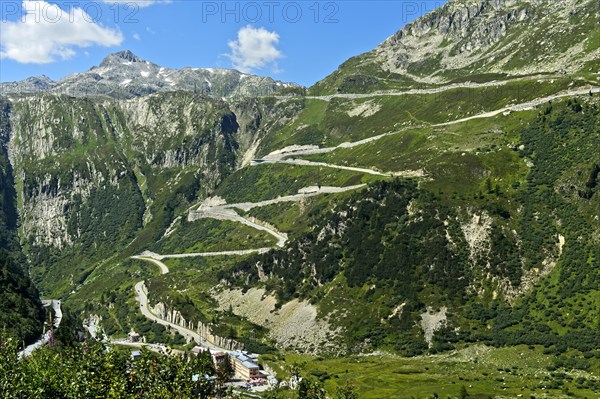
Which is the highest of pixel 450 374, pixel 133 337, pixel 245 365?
pixel 450 374

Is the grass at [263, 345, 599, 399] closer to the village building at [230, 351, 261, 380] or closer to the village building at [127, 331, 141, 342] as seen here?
the village building at [230, 351, 261, 380]

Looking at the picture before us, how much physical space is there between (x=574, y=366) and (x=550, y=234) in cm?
4685

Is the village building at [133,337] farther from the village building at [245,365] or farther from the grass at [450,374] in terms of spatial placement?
the grass at [450,374]

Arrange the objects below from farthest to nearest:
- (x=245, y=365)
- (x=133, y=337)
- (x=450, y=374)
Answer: (x=133, y=337)
(x=245, y=365)
(x=450, y=374)

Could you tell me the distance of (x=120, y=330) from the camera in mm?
180625

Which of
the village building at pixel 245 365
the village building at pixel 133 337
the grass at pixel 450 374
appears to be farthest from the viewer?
the village building at pixel 133 337

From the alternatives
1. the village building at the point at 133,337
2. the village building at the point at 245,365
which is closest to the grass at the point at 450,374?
the village building at the point at 245,365

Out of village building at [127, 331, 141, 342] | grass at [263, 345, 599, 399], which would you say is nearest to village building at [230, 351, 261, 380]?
grass at [263, 345, 599, 399]

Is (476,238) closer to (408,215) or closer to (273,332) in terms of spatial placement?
(408,215)

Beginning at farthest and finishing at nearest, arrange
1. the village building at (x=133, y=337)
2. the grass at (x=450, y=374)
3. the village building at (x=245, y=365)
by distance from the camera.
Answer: the village building at (x=133, y=337) < the village building at (x=245, y=365) < the grass at (x=450, y=374)

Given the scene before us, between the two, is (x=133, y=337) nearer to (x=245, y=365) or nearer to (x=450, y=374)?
(x=245, y=365)

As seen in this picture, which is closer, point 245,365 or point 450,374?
point 450,374

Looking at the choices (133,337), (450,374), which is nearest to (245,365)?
(450,374)

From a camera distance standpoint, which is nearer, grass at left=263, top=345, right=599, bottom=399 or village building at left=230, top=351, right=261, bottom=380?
A: grass at left=263, top=345, right=599, bottom=399
